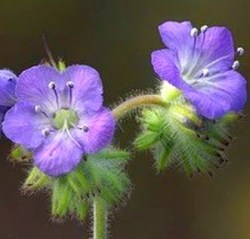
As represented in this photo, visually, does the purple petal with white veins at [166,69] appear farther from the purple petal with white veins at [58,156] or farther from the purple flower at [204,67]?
the purple petal with white veins at [58,156]

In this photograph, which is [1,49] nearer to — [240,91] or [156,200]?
[156,200]

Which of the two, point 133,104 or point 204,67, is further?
point 204,67

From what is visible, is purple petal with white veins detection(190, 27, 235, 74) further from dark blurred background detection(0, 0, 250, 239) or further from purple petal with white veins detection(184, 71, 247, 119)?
dark blurred background detection(0, 0, 250, 239)

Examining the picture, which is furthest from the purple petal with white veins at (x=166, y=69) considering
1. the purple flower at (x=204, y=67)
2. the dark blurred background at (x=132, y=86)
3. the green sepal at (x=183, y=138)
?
the dark blurred background at (x=132, y=86)

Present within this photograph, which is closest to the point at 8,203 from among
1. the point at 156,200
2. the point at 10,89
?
the point at 156,200

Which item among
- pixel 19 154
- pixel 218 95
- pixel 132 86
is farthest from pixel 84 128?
pixel 132 86

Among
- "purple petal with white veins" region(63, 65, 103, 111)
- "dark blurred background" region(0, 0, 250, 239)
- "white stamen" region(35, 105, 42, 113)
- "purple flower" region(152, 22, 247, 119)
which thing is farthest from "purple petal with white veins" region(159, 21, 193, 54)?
"dark blurred background" region(0, 0, 250, 239)

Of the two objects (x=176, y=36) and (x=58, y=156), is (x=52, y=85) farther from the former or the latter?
(x=176, y=36)
